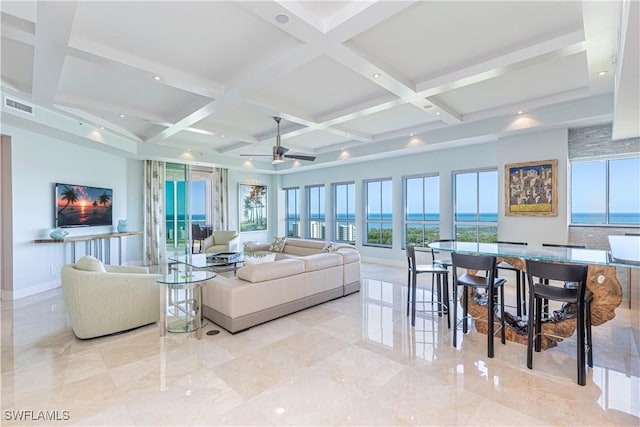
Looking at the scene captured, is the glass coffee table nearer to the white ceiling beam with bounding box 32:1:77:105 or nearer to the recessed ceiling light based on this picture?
the white ceiling beam with bounding box 32:1:77:105

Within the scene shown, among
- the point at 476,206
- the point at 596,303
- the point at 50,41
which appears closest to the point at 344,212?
the point at 476,206

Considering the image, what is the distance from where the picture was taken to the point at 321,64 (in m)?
3.62

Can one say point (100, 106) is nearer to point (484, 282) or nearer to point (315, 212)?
point (484, 282)

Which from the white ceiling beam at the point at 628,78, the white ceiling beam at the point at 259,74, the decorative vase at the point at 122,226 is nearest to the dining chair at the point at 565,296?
the white ceiling beam at the point at 628,78

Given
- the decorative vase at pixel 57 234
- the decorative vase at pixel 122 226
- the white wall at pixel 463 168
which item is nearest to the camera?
the white wall at pixel 463 168

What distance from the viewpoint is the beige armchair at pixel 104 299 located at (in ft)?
11.0

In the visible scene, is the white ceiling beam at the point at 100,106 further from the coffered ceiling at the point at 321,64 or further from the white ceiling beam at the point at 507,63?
the white ceiling beam at the point at 507,63

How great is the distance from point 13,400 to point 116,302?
4.10 feet

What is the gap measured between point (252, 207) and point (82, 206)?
5120mm

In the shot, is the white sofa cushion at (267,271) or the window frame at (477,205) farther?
the window frame at (477,205)

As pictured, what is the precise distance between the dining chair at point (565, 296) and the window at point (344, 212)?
6404mm

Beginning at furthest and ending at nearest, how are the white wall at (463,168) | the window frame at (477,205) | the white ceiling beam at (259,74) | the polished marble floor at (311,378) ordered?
the window frame at (477,205) < the white wall at (463,168) < the white ceiling beam at (259,74) < the polished marble floor at (311,378)

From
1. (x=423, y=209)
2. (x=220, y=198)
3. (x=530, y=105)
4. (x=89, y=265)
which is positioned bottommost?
(x=89, y=265)

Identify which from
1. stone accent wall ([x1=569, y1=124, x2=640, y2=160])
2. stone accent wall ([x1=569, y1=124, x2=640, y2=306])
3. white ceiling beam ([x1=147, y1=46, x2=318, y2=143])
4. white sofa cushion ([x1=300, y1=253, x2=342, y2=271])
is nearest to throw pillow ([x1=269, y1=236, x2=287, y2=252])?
white sofa cushion ([x1=300, y1=253, x2=342, y2=271])
